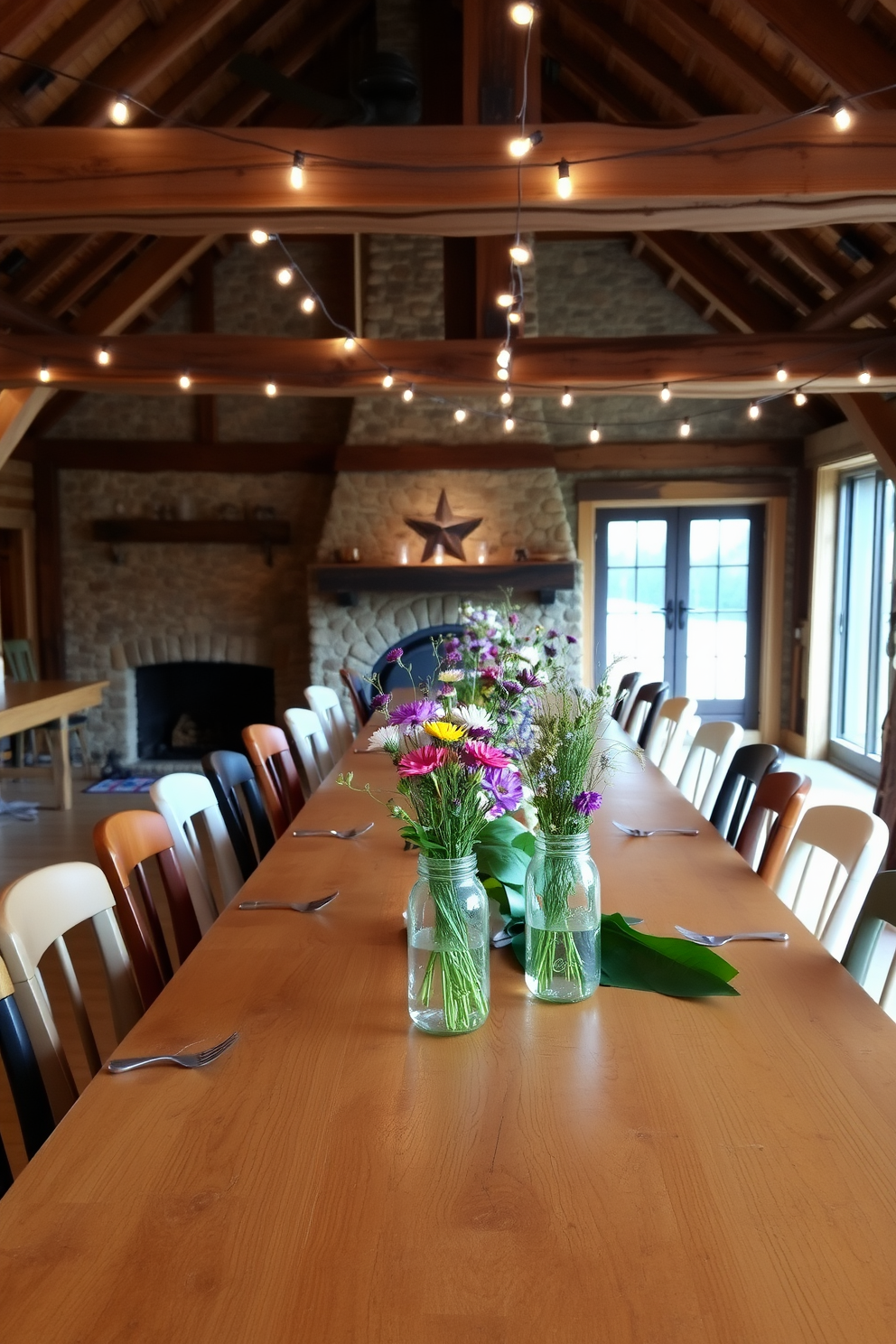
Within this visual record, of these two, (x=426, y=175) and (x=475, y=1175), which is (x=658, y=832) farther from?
(x=426, y=175)

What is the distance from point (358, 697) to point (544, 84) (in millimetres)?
5056

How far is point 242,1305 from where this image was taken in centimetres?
93

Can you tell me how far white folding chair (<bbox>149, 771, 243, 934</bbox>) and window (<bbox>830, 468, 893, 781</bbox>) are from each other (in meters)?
5.59

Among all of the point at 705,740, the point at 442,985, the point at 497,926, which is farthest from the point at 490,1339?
the point at 705,740

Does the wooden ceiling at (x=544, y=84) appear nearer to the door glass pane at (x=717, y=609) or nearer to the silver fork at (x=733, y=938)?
the door glass pane at (x=717, y=609)

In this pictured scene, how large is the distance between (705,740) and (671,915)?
5.63 ft

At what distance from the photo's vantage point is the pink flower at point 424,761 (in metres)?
1.41

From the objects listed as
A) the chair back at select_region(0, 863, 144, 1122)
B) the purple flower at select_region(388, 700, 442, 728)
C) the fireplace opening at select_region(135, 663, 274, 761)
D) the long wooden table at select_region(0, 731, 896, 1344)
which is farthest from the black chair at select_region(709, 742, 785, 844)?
the fireplace opening at select_region(135, 663, 274, 761)

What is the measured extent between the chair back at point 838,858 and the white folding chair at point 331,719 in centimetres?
253

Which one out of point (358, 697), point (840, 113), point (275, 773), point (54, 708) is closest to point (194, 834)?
point (275, 773)

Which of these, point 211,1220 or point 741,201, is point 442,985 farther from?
point 741,201

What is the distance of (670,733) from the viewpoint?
4.22 m

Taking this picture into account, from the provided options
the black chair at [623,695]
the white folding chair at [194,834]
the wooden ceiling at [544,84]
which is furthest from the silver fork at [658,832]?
the wooden ceiling at [544,84]

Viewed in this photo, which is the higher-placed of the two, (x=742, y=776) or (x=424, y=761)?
(x=424, y=761)
